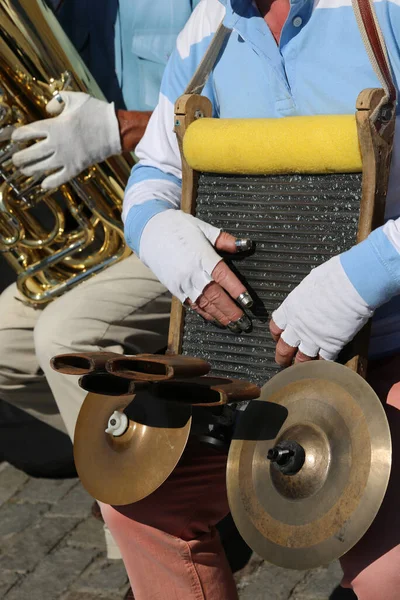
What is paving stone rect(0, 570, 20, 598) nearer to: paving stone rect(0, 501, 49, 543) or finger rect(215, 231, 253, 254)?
paving stone rect(0, 501, 49, 543)

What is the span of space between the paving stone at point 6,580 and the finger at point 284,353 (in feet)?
4.31

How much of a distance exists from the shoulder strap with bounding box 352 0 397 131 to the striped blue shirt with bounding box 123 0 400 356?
0.30ft

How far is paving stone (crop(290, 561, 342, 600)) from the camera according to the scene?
8.38ft

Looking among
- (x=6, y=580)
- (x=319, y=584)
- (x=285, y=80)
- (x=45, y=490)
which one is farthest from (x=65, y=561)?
(x=285, y=80)

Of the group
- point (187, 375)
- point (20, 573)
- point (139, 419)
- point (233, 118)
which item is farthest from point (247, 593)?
point (233, 118)

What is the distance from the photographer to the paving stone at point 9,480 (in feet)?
11.1

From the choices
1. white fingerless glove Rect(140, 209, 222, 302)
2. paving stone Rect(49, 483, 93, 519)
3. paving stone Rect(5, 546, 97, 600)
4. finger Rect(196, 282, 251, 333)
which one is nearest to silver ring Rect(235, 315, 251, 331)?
finger Rect(196, 282, 251, 333)

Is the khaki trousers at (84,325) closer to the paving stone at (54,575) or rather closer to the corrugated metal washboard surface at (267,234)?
the paving stone at (54,575)

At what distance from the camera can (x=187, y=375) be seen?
1.75m

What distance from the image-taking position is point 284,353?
6.20 ft

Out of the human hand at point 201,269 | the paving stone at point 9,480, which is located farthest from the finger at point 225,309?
the paving stone at point 9,480

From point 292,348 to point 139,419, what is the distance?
35cm

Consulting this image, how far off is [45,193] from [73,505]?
108 cm

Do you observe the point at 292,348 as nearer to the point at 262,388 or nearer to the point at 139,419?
the point at 262,388
